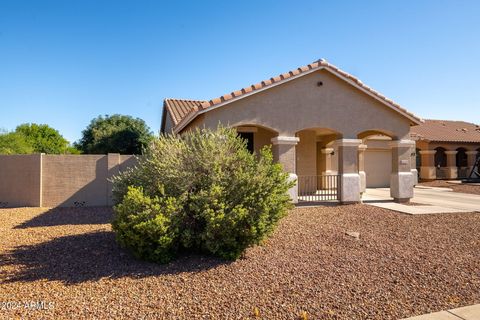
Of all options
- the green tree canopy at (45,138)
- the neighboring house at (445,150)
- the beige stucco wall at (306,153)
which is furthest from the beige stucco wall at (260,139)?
the green tree canopy at (45,138)

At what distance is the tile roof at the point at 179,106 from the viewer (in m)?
15.2

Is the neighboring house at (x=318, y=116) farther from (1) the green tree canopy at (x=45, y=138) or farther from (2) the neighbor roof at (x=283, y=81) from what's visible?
(1) the green tree canopy at (x=45, y=138)

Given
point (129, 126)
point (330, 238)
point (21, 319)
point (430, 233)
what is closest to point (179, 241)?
point (21, 319)

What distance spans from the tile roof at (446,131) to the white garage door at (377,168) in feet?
13.0

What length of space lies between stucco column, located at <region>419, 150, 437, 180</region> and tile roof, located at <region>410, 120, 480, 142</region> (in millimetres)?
1193

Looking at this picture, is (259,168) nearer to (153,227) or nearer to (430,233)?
(153,227)

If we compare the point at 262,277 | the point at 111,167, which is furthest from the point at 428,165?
the point at 262,277

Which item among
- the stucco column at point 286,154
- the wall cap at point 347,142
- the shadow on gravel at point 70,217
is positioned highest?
the wall cap at point 347,142

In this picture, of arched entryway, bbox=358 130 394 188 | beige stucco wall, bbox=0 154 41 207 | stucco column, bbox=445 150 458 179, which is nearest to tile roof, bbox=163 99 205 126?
beige stucco wall, bbox=0 154 41 207

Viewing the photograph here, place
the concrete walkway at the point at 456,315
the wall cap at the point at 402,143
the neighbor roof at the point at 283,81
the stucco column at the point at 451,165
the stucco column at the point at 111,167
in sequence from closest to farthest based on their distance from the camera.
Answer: the concrete walkway at the point at 456,315 → the neighbor roof at the point at 283,81 → the stucco column at the point at 111,167 → the wall cap at the point at 402,143 → the stucco column at the point at 451,165

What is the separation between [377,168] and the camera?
21.8m

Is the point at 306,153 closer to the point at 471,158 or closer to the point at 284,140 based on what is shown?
the point at 284,140

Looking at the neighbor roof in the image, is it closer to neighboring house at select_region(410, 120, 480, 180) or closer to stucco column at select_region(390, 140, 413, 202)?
stucco column at select_region(390, 140, 413, 202)

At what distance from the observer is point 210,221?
552 centimetres
